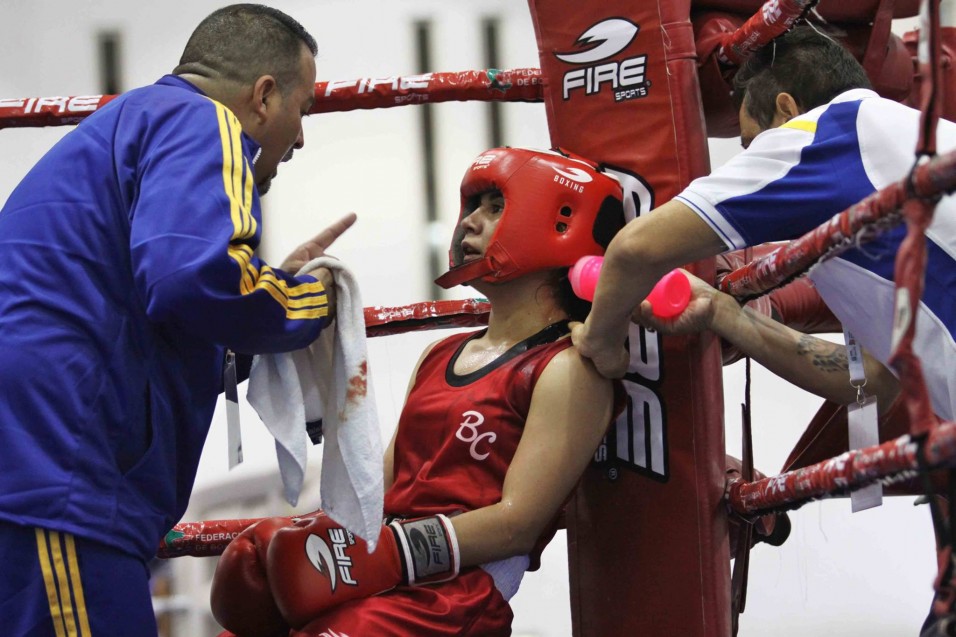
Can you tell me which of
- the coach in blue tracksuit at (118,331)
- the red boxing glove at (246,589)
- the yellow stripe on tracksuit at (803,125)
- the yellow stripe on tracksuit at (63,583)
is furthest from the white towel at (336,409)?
the yellow stripe on tracksuit at (803,125)

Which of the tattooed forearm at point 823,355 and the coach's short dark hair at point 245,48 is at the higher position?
the coach's short dark hair at point 245,48

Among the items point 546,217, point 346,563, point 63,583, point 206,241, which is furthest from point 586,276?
point 63,583

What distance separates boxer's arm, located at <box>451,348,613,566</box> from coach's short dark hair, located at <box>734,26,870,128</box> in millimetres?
441

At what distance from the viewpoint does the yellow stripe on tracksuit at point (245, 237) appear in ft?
4.06

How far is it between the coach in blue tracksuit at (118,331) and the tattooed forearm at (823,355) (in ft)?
2.30

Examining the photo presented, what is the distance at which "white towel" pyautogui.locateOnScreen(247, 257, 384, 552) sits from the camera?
1.40 m

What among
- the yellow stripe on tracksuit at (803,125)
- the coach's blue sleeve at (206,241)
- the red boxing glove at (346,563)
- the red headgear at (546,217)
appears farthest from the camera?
the red headgear at (546,217)

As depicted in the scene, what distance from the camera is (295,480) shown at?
4.69ft

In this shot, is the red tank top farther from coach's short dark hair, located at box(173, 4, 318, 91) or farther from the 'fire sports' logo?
coach's short dark hair, located at box(173, 4, 318, 91)

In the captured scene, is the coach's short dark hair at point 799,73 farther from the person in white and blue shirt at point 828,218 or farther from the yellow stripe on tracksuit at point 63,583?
the yellow stripe on tracksuit at point 63,583

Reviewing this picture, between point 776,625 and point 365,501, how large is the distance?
159 cm

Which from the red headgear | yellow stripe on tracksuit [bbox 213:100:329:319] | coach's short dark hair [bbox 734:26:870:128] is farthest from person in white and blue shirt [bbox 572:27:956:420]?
yellow stripe on tracksuit [bbox 213:100:329:319]

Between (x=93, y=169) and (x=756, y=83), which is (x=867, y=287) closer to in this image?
(x=756, y=83)

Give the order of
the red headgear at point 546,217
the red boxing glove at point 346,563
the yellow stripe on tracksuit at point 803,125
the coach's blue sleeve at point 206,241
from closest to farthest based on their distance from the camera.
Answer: the coach's blue sleeve at point 206,241
the yellow stripe on tracksuit at point 803,125
the red boxing glove at point 346,563
the red headgear at point 546,217
